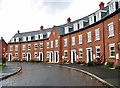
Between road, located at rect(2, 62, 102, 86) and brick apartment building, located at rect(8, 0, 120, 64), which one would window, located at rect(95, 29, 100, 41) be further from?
road, located at rect(2, 62, 102, 86)

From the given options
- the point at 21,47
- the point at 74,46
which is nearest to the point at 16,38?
the point at 21,47

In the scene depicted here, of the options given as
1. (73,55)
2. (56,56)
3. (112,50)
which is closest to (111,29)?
(112,50)

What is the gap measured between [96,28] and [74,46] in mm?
11179

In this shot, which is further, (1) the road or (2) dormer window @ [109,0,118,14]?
(2) dormer window @ [109,0,118,14]

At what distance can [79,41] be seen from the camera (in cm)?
4047

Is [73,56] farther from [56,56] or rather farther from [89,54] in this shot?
[56,56]

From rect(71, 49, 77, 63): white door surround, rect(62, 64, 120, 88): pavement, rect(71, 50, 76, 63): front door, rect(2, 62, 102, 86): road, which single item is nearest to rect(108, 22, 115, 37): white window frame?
rect(62, 64, 120, 88): pavement

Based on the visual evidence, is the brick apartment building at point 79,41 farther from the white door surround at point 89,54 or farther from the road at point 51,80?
the road at point 51,80

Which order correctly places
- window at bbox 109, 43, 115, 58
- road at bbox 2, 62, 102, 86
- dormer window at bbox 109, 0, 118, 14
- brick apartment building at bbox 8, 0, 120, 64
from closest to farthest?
1. road at bbox 2, 62, 102, 86
2. dormer window at bbox 109, 0, 118, 14
3. window at bbox 109, 43, 115, 58
4. brick apartment building at bbox 8, 0, 120, 64

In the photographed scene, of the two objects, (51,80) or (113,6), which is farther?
(113,6)

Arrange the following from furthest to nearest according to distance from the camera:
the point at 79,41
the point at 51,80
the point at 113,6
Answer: the point at 79,41
the point at 113,6
the point at 51,80

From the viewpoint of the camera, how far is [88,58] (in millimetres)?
36312

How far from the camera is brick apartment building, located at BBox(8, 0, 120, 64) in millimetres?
27062

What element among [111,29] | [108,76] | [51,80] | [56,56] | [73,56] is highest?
[111,29]
